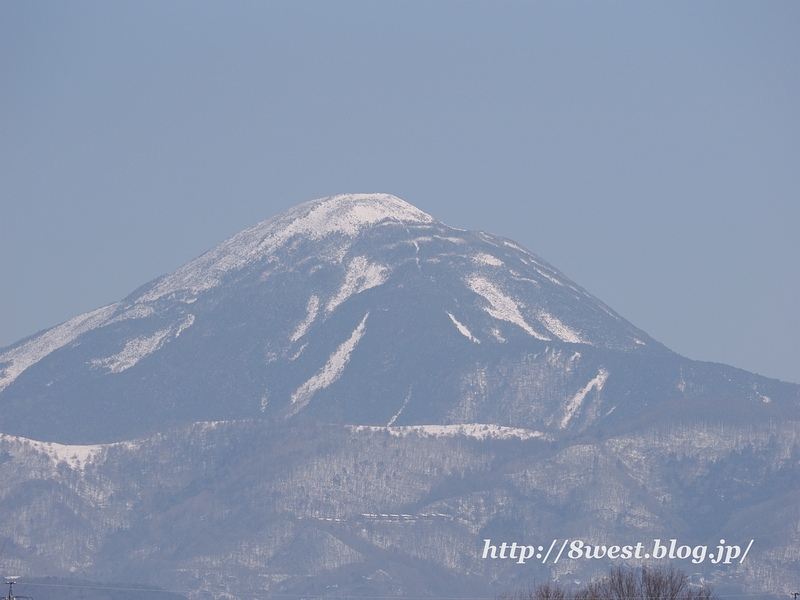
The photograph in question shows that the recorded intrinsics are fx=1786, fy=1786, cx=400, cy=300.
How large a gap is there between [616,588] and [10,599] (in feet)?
162

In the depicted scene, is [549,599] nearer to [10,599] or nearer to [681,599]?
[681,599]

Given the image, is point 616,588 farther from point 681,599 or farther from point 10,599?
point 10,599

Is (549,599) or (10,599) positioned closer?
(10,599)

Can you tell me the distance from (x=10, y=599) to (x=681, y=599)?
53482 millimetres

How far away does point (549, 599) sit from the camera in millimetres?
146750

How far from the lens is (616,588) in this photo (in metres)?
148

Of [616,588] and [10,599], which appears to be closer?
[10,599]

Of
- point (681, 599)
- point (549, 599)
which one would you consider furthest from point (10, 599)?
point (681, 599)

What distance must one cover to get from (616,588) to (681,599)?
5695 mm

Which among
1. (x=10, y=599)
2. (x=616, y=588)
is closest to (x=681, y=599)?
(x=616, y=588)

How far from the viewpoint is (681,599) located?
14562 centimetres

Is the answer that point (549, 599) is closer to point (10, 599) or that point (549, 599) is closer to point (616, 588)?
point (616, 588)

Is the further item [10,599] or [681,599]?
[681,599]
